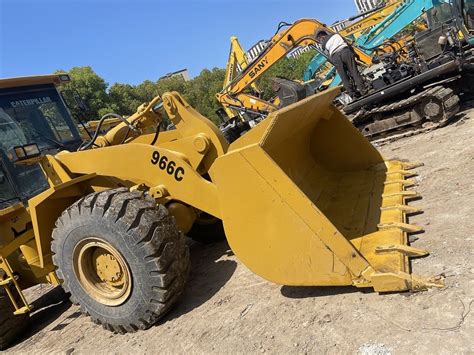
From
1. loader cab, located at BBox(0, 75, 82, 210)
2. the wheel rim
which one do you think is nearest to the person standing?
loader cab, located at BBox(0, 75, 82, 210)

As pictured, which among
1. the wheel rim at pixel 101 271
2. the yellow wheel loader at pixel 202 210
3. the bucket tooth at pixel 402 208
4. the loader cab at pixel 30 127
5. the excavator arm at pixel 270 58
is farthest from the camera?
the excavator arm at pixel 270 58

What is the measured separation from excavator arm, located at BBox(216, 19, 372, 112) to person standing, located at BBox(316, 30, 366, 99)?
0.36 meters

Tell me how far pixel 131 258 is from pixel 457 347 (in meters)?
2.41

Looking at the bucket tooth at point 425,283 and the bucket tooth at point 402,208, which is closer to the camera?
the bucket tooth at point 425,283

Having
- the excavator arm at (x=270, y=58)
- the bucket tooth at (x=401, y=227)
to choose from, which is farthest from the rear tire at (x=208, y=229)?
the excavator arm at (x=270, y=58)

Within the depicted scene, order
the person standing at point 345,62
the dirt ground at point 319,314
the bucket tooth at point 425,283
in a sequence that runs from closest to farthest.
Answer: the dirt ground at point 319,314 < the bucket tooth at point 425,283 < the person standing at point 345,62

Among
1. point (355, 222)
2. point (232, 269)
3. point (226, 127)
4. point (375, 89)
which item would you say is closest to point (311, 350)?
point (355, 222)

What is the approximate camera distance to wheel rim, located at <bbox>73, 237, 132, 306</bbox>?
3.82m

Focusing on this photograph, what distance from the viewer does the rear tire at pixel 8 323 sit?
4641 millimetres

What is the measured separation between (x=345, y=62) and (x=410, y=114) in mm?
1615

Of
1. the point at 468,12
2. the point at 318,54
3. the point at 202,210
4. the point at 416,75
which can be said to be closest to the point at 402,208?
the point at 202,210

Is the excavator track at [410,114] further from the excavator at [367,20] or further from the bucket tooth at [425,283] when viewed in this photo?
the bucket tooth at [425,283]

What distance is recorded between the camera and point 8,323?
471 centimetres

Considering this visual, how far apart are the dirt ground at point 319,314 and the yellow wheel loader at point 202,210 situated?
17cm
